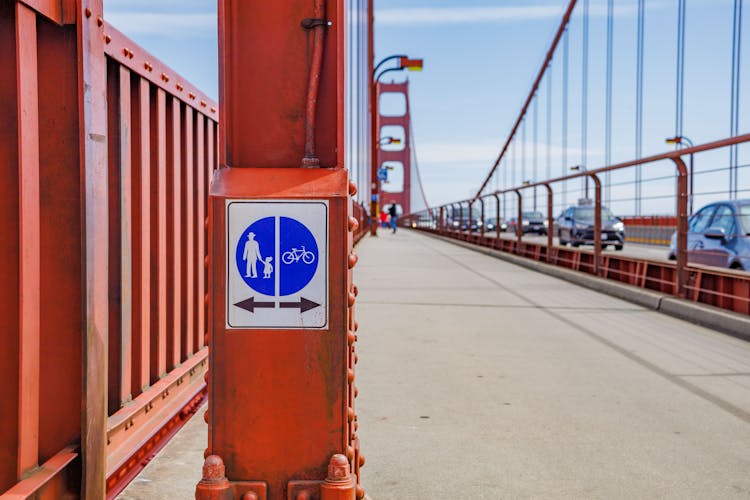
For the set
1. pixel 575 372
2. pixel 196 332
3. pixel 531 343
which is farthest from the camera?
pixel 531 343

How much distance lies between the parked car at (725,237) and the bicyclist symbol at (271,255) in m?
6.63

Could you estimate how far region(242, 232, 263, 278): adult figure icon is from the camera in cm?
191

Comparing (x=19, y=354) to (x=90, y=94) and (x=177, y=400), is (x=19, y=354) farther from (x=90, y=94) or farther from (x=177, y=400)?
(x=177, y=400)

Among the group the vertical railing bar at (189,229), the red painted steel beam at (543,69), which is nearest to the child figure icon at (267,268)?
the vertical railing bar at (189,229)

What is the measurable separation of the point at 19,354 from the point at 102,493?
0.52 metres

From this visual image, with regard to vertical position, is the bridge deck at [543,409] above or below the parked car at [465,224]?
below

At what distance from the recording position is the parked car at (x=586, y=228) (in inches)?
787

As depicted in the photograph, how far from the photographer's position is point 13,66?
6.37ft

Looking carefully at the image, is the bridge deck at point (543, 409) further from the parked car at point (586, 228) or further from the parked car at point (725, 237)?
the parked car at point (586, 228)

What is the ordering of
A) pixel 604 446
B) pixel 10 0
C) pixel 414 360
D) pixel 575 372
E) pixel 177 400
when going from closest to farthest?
1. pixel 10 0
2. pixel 604 446
3. pixel 177 400
4. pixel 575 372
5. pixel 414 360

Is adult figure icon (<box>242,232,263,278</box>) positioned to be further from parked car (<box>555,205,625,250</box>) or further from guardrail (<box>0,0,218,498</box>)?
parked car (<box>555,205,625,250</box>)

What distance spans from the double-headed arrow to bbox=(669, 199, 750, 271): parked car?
21.7 feet

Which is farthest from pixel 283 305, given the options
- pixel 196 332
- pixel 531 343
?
pixel 531 343

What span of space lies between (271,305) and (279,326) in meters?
0.06
